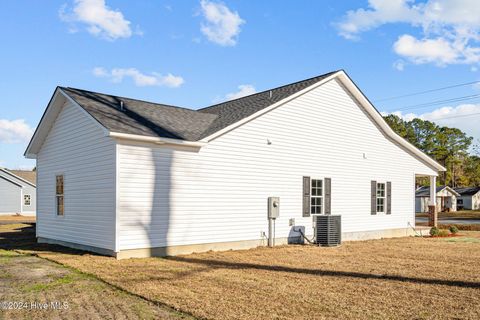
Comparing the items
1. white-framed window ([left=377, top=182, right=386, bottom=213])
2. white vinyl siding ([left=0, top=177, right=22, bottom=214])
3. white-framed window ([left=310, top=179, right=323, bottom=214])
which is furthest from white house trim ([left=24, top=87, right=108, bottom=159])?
white vinyl siding ([left=0, top=177, right=22, bottom=214])

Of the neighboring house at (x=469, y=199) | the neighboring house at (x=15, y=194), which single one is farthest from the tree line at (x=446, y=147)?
the neighboring house at (x=15, y=194)

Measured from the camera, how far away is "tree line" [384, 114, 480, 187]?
76.8 m

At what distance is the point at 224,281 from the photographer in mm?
8250

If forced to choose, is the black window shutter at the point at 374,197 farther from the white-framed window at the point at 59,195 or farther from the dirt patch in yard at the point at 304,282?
the white-framed window at the point at 59,195

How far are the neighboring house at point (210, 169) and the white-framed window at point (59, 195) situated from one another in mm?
55

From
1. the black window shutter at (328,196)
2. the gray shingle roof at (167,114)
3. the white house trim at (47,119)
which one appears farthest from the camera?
the black window shutter at (328,196)

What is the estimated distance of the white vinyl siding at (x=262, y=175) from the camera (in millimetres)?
11500

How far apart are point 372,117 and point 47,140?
1254 cm

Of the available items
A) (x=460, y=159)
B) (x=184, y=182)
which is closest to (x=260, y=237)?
(x=184, y=182)

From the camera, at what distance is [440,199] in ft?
199

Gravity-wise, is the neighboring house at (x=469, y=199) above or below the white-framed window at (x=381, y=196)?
below

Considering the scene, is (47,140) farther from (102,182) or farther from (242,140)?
(242,140)

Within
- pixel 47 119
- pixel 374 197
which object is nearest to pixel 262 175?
pixel 374 197

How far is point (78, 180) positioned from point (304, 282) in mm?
7774
